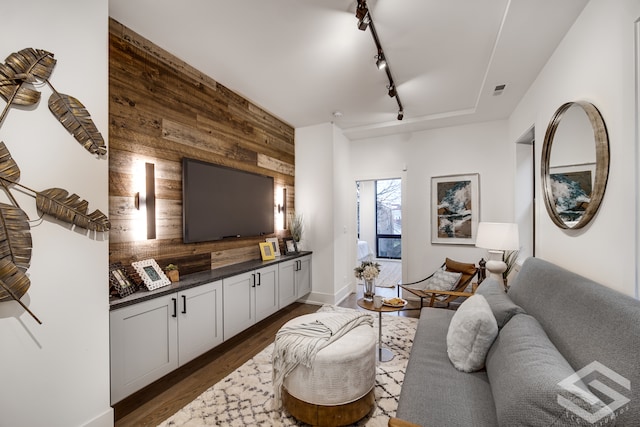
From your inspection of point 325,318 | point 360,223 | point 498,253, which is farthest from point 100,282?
point 360,223

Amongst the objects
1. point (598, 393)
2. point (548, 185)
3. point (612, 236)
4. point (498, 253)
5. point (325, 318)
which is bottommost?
point (325, 318)

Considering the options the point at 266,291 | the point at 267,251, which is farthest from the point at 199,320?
the point at 267,251

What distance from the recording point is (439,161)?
4402 millimetres

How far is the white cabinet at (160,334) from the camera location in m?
1.83

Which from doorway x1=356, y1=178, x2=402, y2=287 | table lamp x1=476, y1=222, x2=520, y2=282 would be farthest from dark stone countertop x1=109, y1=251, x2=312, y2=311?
doorway x1=356, y1=178, x2=402, y2=287

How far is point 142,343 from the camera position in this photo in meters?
1.96

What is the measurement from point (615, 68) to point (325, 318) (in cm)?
235

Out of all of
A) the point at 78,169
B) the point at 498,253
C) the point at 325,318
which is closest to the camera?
the point at 78,169

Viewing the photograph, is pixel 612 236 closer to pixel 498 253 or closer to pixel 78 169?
pixel 498 253

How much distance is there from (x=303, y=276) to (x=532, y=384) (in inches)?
133

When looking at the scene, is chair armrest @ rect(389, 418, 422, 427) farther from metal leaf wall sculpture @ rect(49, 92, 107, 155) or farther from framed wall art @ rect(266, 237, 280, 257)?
framed wall art @ rect(266, 237, 280, 257)

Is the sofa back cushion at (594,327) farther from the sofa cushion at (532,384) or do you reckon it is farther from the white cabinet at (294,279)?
the white cabinet at (294,279)

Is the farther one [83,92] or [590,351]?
[83,92]

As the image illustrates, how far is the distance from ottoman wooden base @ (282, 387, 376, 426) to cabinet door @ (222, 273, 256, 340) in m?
1.20
